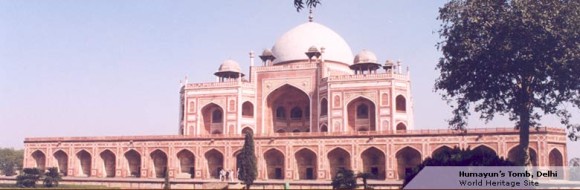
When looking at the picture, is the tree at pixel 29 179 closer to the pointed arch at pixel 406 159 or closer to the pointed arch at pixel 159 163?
Answer: the pointed arch at pixel 159 163

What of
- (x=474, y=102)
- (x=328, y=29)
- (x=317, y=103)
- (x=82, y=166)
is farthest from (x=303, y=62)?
(x=474, y=102)

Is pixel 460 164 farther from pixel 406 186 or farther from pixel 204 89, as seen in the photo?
pixel 204 89

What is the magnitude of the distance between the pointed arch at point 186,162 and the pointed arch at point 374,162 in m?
9.99

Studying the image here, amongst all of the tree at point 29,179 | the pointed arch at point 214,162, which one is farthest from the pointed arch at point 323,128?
the tree at point 29,179

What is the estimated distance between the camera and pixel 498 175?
47.8 feet

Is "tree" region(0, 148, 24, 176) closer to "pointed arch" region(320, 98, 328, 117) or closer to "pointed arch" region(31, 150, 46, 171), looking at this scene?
"pointed arch" region(31, 150, 46, 171)

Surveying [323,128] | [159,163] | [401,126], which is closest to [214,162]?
[159,163]

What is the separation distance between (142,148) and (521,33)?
941 inches

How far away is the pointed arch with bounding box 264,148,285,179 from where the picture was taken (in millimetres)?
32656

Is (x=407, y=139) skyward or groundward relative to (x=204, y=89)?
groundward

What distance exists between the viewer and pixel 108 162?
36469 mm

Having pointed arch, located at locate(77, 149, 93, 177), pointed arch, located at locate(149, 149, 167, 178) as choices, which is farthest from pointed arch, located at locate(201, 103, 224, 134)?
pointed arch, located at locate(77, 149, 93, 177)

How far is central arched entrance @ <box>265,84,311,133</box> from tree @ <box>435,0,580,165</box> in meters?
19.9

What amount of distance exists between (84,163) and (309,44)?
1635cm
